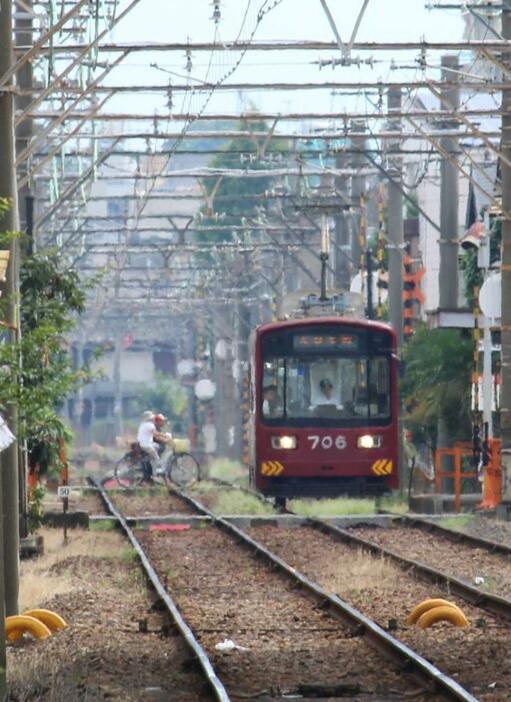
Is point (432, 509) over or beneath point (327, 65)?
beneath

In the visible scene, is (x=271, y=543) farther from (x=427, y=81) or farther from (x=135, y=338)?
(x=135, y=338)

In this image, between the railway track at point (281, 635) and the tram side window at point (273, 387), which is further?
the tram side window at point (273, 387)

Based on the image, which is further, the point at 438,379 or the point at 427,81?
the point at 438,379

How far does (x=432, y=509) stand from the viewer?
33250 millimetres

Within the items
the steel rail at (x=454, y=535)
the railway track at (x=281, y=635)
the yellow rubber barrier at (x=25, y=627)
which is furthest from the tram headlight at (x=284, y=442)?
the yellow rubber barrier at (x=25, y=627)

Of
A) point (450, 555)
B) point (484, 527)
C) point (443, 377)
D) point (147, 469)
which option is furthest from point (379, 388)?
point (147, 469)

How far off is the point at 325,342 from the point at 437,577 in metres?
11.8

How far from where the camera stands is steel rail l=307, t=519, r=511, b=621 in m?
16.8

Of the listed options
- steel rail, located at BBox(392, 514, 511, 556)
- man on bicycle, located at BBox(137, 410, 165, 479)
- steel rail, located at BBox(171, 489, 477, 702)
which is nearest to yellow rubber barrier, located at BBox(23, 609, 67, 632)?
steel rail, located at BBox(171, 489, 477, 702)

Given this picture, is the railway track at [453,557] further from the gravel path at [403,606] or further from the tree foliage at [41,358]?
the tree foliage at [41,358]

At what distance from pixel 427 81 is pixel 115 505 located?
48.5 feet

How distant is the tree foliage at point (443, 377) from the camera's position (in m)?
38.8

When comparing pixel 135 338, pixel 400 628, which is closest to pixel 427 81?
pixel 400 628

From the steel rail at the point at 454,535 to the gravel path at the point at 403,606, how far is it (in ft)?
4.92
